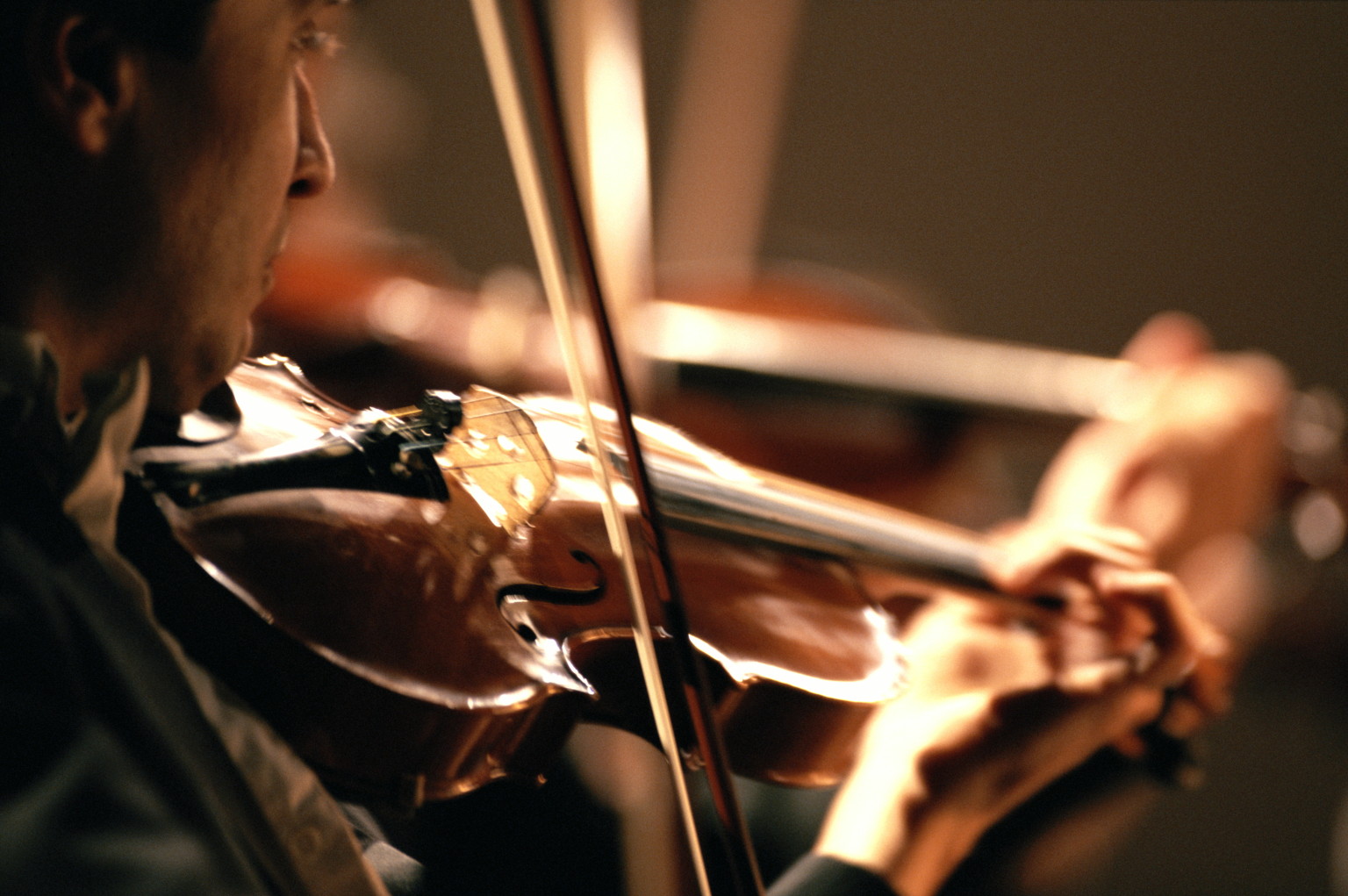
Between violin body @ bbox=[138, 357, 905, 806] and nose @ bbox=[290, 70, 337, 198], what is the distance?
0.07 metres

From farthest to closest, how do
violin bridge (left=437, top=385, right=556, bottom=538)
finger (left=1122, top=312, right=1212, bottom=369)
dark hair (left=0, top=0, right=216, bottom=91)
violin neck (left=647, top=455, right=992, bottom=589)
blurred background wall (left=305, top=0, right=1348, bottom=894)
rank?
blurred background wall (left=305, top=0, right=1348, bottom=894)
finger (left=1122, top=312, right=1212, bottom=369)
violin neck (left=647, top=455, right=992, bottom=589)
violin bridge (left=437, top=385, right=556, bottom=538)
dark hair (left=0, top=0, right=216, bottom=91)

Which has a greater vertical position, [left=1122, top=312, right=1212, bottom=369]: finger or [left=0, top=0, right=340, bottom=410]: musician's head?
[left=1122, top=312, right=1212, bottom=369]: finger

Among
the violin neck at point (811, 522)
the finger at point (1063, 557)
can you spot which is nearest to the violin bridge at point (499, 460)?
the violin neck at point (811, 522)

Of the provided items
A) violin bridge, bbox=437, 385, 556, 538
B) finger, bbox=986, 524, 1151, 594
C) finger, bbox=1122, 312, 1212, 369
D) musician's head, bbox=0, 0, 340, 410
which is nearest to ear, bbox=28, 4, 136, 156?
musician's head, bbox=0, 0, 340, 410

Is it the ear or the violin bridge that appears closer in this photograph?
the ear

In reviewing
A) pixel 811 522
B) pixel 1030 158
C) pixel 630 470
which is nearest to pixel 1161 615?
pixel 811 522

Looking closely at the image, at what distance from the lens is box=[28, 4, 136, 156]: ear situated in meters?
0.24

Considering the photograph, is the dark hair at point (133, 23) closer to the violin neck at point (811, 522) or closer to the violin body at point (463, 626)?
the violin body at point (463, 626)

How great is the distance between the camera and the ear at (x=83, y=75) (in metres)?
0.24

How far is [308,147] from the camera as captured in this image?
12.1 inches

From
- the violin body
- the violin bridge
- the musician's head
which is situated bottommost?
the violin body

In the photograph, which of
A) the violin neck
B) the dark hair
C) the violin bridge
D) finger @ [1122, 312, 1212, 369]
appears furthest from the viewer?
finger @ [1122, 312, 1212, 369]

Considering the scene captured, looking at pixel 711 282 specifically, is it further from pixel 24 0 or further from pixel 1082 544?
pixel 24 0

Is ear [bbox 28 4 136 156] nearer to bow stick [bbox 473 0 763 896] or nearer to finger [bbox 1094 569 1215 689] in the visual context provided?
bow stick [bbox 473 0 763 896]
